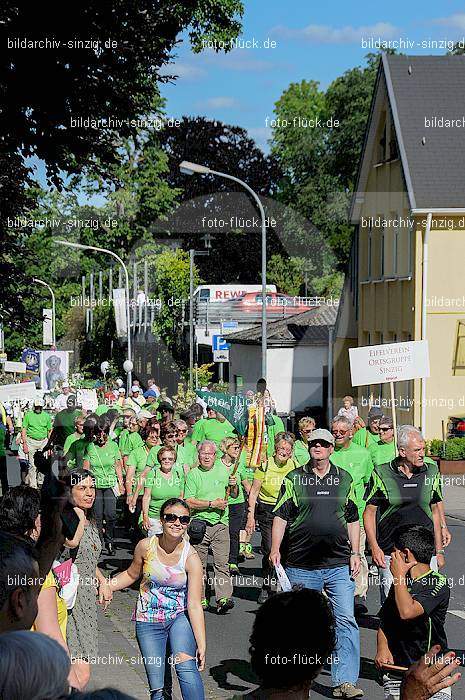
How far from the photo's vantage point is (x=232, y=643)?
10.6 m

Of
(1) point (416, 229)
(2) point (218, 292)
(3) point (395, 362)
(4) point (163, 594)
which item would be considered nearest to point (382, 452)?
(3) point (395, 362)

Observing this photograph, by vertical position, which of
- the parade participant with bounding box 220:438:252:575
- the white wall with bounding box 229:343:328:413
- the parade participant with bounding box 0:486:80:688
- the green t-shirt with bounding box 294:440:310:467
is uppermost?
the parade participant with bounding box 0:486:80:688

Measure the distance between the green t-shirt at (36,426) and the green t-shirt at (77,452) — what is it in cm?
919

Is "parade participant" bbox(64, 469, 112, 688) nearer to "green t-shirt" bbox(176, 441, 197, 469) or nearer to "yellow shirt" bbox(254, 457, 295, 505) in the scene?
"green t-shirt" bbox(176, 441, 197, 469)

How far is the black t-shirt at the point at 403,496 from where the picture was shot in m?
9.40

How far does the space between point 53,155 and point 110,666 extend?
5256 mm

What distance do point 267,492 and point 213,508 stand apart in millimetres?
1302

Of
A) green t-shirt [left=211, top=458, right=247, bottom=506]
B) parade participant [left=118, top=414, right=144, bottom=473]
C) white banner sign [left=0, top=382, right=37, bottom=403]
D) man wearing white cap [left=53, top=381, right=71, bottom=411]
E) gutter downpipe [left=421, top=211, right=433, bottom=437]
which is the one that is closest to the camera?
green t-shirt [left=211, top=458, right=247, bottom=506]

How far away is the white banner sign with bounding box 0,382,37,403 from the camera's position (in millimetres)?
34188

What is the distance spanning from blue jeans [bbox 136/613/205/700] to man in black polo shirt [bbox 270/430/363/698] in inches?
62.2

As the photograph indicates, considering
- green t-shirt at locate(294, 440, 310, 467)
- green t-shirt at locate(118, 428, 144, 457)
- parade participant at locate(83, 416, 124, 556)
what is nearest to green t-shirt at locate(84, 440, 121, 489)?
parade participant at locate(83, 416, 124, 556)

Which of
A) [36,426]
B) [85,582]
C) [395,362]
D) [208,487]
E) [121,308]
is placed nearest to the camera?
[85,582]

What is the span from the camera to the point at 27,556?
14.6ft

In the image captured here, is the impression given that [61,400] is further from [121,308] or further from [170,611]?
[170,611]
